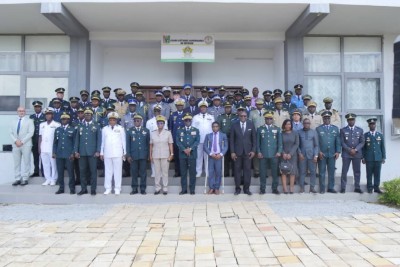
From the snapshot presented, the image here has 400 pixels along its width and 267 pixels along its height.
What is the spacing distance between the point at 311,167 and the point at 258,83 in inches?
159

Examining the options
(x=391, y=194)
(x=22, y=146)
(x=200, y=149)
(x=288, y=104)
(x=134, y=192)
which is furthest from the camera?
(x=288, y=104)

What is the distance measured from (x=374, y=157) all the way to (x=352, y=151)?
44cm

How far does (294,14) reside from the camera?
8.27m

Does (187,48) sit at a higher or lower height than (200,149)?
higher

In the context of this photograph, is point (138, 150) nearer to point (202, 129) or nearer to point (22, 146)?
Result: point (202, 129)

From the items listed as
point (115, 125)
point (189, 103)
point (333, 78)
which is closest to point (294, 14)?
point (333, 78)

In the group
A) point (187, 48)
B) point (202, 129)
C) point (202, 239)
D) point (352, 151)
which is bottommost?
point (202, 239)

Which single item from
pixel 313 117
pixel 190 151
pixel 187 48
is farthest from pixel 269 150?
pixel 187 48

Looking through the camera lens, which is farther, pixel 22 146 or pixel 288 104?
pixel 288 104

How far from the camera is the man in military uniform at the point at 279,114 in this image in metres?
7.94

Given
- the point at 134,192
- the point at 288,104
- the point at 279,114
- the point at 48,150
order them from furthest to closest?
the point at 288,104, the point at 279,114, the point at 48,150, the point at 134,192

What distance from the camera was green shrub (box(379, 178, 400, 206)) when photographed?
264 inches

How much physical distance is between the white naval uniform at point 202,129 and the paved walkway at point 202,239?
1.68m

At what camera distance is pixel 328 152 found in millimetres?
7414
